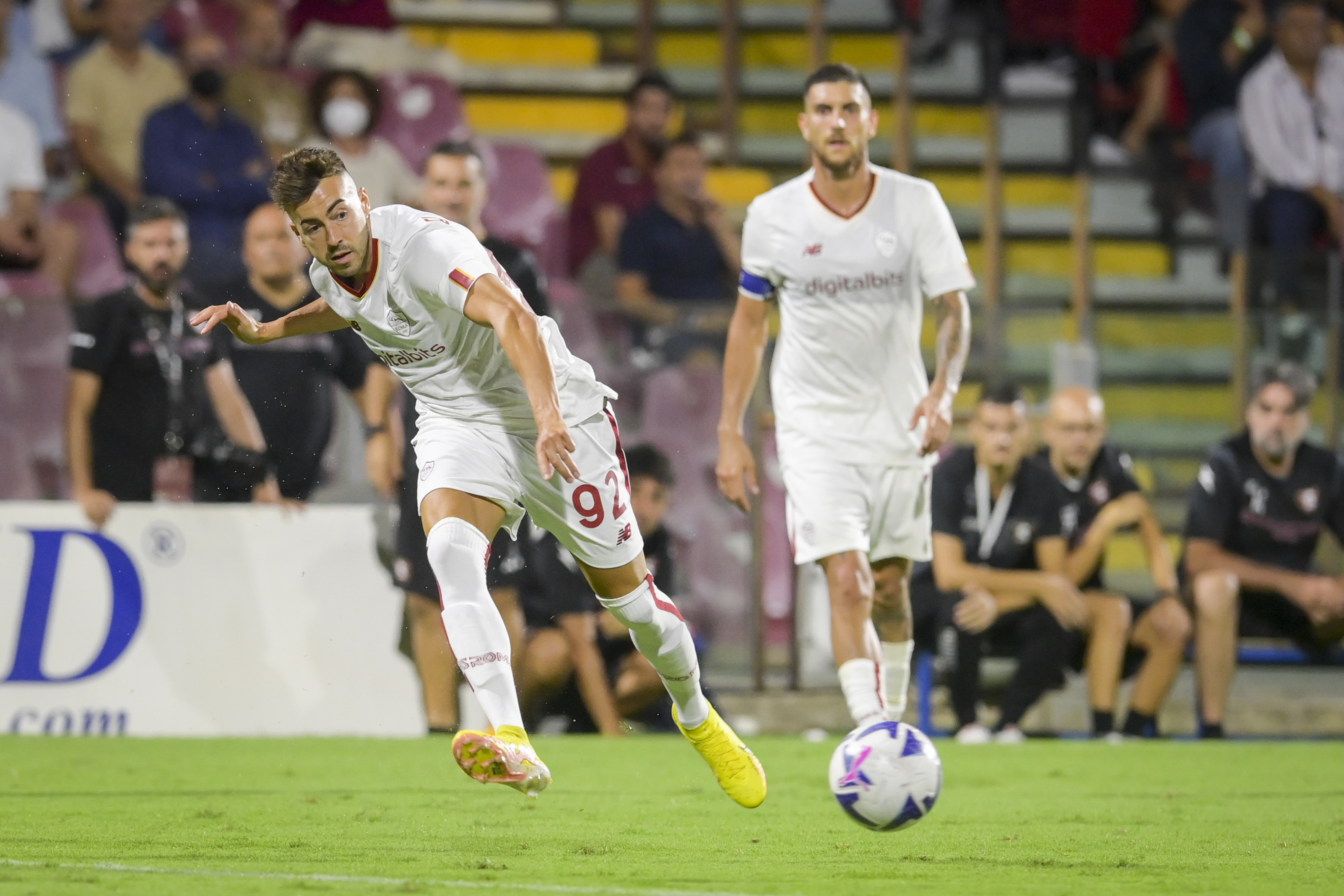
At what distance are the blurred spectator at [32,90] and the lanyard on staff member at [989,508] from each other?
609cm

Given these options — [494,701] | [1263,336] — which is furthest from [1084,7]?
[494,701]

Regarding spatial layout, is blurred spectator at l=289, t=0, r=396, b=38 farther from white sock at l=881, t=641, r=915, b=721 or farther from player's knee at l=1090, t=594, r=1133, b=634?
white sock at l=881, t=641, r=915, b=721

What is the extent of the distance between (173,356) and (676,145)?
391 centimetres

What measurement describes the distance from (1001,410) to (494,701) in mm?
5064

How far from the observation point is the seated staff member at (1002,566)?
9.56 metres

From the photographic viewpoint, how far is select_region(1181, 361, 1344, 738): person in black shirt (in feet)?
32.4

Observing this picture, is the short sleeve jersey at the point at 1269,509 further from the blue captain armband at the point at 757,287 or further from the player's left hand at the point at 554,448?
the player's left hand at the point at 554,448

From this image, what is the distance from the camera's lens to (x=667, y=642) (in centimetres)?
592

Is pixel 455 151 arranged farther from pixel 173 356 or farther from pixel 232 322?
pixel 232 322

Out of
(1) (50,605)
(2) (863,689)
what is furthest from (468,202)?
(2) (863,689)

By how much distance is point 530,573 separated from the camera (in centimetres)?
930

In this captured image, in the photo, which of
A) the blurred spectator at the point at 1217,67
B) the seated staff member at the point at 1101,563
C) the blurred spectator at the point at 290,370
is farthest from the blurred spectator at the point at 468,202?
the blurred spectator at the point at 1217,67

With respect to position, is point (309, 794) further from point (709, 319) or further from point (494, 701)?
point (709, 319)

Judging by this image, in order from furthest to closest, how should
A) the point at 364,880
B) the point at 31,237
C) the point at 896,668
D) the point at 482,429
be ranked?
the point at 31,237 → the point at 896,668 → the point at 482,429 → the point at 364,880
